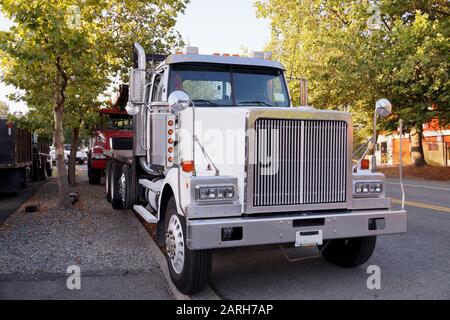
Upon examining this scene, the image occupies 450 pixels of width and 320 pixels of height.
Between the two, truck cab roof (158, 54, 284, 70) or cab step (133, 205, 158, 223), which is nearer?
cab step (133, 205, 158, 223)

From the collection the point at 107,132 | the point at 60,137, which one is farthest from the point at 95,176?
the point at 60,137

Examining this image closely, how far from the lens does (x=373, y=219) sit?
4965mm

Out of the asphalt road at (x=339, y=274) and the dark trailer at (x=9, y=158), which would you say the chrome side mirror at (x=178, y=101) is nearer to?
the asphalt road at (x=339, y=274)

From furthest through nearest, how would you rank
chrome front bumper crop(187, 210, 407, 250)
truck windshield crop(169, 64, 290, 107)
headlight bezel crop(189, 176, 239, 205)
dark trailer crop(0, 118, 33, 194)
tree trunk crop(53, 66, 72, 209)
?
dark trailer crop(0, 118, 33, 194) < tree trunk crop(53, 66, 72, 209) < truck windshield crop(169, 64, 290, 107) < headlight bezel crop(189, 176, 239, 205) < chrome front bumper crop(187, 210, 407, 250)

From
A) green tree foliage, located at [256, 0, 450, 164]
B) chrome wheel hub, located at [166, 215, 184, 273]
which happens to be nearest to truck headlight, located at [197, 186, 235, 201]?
chrome wheel hub, located at [166, 215, 184, 273]

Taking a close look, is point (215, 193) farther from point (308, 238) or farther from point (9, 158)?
point (9, 158)

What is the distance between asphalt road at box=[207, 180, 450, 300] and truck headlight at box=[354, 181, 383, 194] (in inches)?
39.6

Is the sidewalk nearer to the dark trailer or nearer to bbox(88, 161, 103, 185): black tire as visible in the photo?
the dark trailer

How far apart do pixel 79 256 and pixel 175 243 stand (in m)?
2.08

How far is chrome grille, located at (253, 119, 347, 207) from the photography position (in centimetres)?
467
